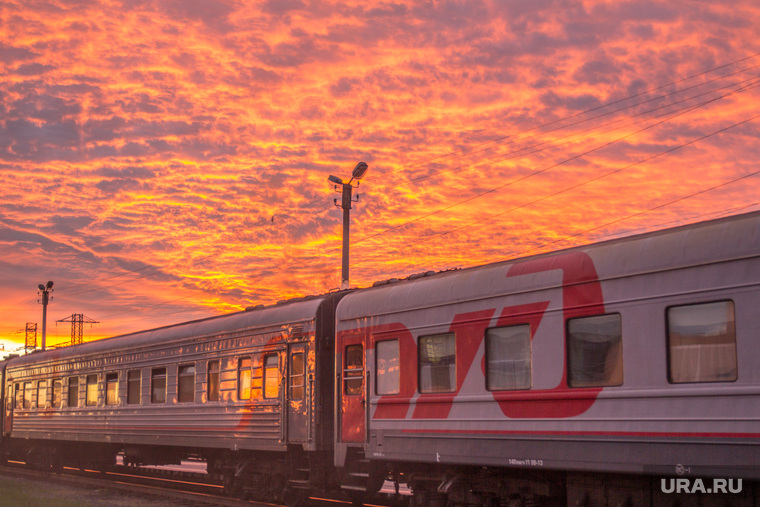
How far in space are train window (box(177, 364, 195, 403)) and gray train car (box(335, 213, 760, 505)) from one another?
6.41m

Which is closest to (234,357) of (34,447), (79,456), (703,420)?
(703,420)

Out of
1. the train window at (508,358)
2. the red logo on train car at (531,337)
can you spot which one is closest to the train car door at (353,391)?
the red logo on train car at (531,337)

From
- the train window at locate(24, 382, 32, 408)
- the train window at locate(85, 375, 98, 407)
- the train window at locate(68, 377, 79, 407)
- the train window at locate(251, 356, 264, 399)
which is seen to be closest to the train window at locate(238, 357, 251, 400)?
the train window at locate(251, 356, 264, 399)

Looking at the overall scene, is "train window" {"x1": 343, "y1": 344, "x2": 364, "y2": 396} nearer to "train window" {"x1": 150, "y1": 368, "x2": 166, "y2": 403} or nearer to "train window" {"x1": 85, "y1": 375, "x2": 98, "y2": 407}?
"train window" {"x1": 150, "y1": 368, "x2": 166, "y2": 403}

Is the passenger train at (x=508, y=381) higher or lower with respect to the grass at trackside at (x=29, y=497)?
higher

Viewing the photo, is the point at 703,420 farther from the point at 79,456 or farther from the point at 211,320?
the point at 79,456

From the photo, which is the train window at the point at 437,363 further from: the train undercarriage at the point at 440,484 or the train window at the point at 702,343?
the train window at the point at 702,343

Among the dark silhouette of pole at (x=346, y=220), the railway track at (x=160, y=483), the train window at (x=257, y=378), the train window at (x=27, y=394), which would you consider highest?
the dark silhouette of pole at (x=346, y=220)

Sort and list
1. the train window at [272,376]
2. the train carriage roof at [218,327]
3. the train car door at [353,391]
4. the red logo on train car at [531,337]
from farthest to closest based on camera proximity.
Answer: the train window at [272,376]
the train carriage roof at [218,327]
the train car door at [353,391]
the red logo on train car at [531,337]

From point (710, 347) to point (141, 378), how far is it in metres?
16.6

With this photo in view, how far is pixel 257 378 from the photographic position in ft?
55.5

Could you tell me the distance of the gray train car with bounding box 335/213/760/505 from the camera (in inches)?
336

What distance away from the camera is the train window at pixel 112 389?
2352 cm

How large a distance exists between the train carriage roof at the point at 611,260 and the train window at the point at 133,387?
10419mm
